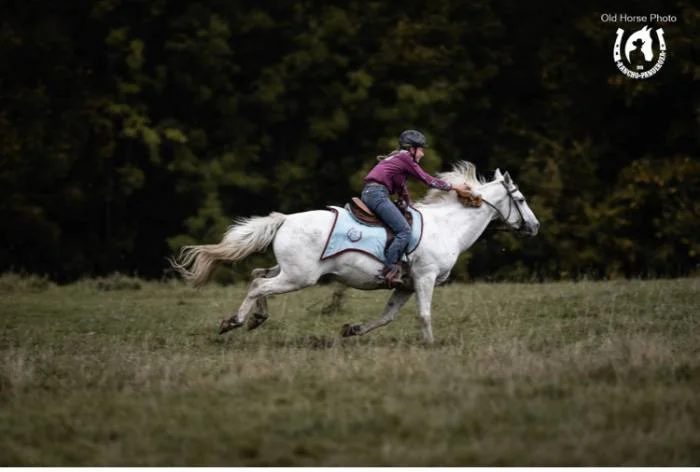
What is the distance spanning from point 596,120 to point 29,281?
17862mm

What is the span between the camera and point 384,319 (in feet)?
39.5

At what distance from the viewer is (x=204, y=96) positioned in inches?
1203

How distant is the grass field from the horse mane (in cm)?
164

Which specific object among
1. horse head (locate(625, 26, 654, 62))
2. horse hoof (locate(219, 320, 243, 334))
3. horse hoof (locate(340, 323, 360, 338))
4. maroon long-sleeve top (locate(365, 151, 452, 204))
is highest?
horse head (locate(625, 26, 654, 62))

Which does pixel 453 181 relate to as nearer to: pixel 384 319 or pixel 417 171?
pixel 417 171

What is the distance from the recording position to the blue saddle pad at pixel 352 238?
456 inches

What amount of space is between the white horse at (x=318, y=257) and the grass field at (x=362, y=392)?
1.74ft

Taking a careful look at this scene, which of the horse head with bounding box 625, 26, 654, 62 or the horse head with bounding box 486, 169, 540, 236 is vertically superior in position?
the horse head with bounding box 625, 26, 654, 62

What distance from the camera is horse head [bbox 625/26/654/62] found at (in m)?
28.6

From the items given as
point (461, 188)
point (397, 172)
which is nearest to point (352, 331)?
point (397, 172)

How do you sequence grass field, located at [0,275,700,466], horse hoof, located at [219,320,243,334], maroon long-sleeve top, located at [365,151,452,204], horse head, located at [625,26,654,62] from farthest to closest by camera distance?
horse head, located at [625,26,654,62] < maroon long-sleeve top, located at [365,151,452,204] < horse hoof, located at [219,320,243,334] < grass field, located at [0,275,700,466]

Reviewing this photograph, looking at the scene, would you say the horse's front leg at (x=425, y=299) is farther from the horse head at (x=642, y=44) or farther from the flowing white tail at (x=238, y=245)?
the horse head at (x=642, y=44)

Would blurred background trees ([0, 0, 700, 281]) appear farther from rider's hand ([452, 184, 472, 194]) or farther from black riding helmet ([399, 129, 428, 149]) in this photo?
black riding helmet ([399, 129, 428, 149])

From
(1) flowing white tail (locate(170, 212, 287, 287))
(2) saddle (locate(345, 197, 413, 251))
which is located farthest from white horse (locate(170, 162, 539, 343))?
(2) saddle (locate(345, 197, 413, 251))
